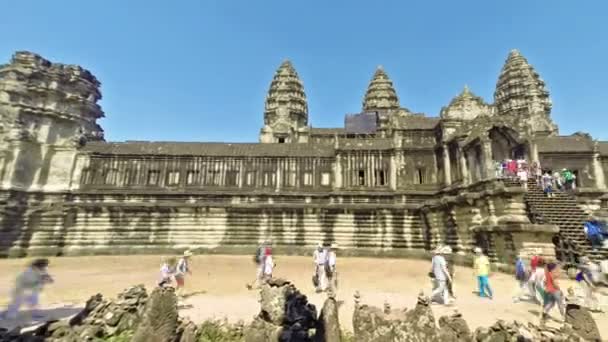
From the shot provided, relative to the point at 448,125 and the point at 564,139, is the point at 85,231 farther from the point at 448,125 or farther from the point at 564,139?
the point at 564,139

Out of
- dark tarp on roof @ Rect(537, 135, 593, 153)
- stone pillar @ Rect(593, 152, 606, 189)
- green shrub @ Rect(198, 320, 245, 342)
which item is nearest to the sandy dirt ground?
green shrub @ Rect(198, 320, 245, 342)

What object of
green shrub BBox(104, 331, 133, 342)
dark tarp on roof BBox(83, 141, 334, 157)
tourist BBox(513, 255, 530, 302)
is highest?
dark tarp on roof BBox(83, 141, 334, 157)

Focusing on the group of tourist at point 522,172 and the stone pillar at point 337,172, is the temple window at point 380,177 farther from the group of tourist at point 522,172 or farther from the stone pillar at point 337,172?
the group of tourist at point 522,172

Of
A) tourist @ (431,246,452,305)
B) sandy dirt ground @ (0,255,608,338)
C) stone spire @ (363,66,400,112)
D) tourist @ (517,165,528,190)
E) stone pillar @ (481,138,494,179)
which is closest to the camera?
sandy dirt ground @ (0,255,608,338)

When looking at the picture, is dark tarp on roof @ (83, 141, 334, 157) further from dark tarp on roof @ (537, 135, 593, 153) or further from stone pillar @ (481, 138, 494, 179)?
dark tarp on roof @ (537, 135, 593, 153)

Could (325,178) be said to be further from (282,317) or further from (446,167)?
(282,317)

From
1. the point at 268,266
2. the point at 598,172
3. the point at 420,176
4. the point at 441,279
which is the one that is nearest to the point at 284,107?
the point at 420,176

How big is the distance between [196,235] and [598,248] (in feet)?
72.9

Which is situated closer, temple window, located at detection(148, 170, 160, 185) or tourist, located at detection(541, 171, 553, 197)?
tourist, located at detection(541, 171, 553, 197)

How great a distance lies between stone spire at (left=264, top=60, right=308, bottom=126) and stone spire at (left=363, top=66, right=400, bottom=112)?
12026 mm

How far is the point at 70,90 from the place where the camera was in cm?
2481

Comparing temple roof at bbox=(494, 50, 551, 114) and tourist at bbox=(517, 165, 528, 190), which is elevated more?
temple roof at bbox=(494, 50, 551, 114)

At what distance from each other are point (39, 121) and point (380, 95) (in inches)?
1921

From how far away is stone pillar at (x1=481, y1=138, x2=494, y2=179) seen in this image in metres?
16.1
